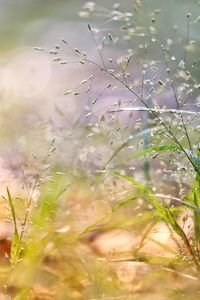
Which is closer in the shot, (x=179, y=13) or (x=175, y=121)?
(x=175, y=121)

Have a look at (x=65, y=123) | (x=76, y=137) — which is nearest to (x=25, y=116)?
(x=65, y=123)

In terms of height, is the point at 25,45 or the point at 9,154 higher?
the point at 9,154

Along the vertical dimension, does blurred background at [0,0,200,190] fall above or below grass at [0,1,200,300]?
below

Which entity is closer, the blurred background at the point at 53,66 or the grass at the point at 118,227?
the grass at the point at 118,227

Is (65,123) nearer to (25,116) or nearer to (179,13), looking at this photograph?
(25,116)

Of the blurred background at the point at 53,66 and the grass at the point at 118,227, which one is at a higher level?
the grass at the point at 118,227

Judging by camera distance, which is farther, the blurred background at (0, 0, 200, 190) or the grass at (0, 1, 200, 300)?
the blurred background at (0, 0, 200, 190)

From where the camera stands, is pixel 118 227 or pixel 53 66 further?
pixel 53 66

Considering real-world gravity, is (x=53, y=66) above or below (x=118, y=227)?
below

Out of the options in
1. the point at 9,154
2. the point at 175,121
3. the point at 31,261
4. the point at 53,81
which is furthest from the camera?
the point at 53,81

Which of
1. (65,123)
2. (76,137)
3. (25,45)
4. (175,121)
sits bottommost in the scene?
(25,45)

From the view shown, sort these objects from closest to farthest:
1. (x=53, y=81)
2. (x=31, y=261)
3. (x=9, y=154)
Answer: (x=31, y=261) < (x=9, y=154) < (x=53, y=81)
